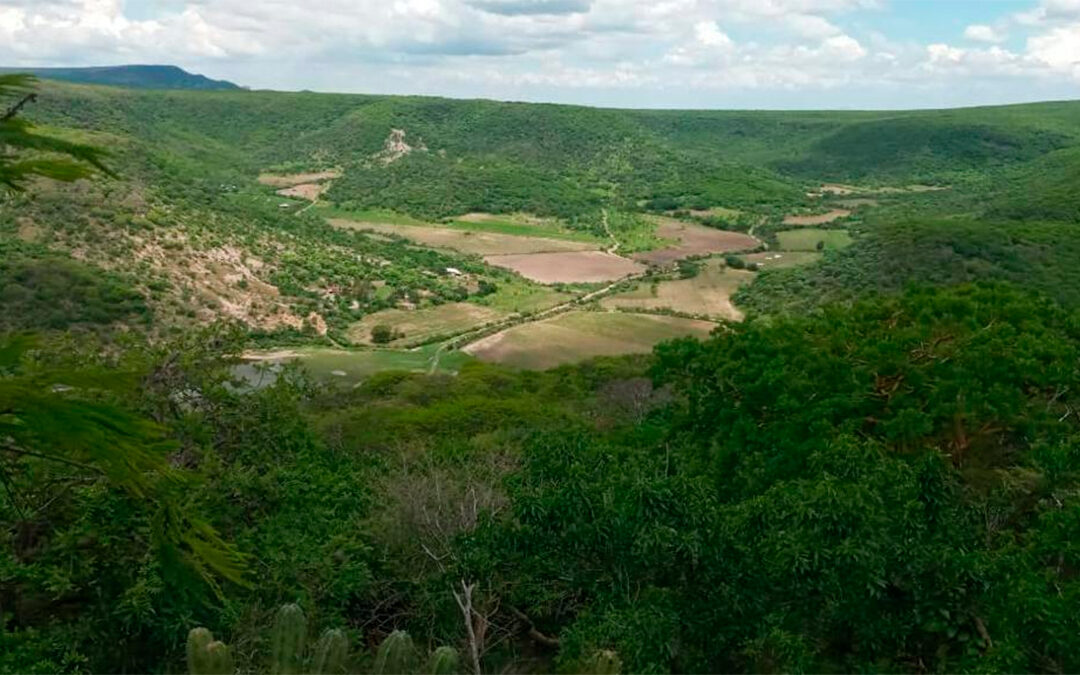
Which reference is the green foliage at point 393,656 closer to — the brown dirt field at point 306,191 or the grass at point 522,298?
the grass at point 522,298

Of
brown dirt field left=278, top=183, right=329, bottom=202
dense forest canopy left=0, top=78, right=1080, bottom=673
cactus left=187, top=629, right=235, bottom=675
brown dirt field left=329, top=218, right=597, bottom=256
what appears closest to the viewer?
cactus left=187, top=629, right=235, bottom=675

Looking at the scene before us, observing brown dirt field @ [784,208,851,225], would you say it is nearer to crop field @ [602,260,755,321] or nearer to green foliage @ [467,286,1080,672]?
crop field @ [602,260,755,321]

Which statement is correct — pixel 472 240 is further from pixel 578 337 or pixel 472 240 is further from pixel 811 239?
pixel 578 337

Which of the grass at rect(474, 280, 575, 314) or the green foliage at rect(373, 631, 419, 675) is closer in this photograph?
the green foliage at rect(373, 631, 419, 675)


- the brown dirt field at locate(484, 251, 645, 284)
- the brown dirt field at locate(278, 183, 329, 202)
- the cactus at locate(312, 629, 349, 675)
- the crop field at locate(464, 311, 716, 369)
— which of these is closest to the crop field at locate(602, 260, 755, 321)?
the crop field at locate(464, 311, 716, 369)

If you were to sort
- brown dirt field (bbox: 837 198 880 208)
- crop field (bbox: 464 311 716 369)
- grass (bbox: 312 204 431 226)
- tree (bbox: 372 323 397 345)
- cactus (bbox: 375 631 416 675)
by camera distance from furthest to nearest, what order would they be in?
brown dirt field (bbox: 837 198 880 208) < grass (bbox: 312 204 431 226) < tree (bbox: 372 323 397 345) < crop field (bbox: 464 311 716 369) < cactus (bbox: 375 631 416 675)

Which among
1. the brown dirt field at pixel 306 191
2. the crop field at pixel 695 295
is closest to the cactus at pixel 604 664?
the crop field at pixel 695 295

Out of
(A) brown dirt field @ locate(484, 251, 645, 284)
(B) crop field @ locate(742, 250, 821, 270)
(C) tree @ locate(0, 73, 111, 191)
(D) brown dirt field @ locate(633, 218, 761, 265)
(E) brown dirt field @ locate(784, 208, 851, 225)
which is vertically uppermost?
(C) tree @ locate(0, 73, 111, 191)

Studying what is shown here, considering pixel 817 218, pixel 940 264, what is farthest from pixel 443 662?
pixel 817 218
